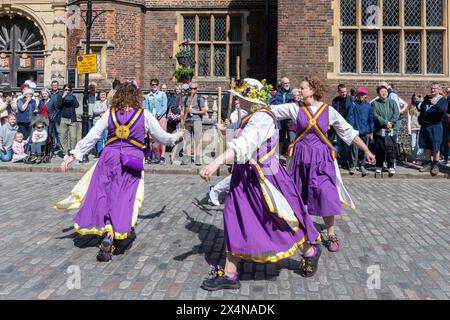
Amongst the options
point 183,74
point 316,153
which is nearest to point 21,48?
point 183,74

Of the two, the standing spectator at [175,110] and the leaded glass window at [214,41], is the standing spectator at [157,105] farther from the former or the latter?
the leaded glass window at [214,41]

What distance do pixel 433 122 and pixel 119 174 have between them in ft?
27.3

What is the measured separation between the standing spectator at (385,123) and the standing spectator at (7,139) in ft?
30.4

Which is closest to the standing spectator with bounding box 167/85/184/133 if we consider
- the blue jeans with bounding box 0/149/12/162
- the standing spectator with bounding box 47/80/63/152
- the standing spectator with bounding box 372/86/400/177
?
the standing spectator with bounding box 47/80/63/152

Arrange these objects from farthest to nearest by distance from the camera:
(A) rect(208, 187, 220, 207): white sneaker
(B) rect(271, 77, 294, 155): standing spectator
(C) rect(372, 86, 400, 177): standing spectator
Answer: (B) rect(271, 77, 294, 155): standing spectator < (C) rect(372, 86, 400, 177): standing spectator < (A) rect(208, 187, 220, 207): white sneaker

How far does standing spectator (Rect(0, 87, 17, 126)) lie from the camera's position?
41.9ft

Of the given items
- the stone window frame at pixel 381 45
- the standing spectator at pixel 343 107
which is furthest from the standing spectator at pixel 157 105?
the stone window frame at pixel 381 45

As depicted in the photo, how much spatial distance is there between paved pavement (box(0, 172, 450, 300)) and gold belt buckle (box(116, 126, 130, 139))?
119cm

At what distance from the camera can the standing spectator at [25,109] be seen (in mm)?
12438

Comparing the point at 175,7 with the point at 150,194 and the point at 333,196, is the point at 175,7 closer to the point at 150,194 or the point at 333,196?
the point at 150,194

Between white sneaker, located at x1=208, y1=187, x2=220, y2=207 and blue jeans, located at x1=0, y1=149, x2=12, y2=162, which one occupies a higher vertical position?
blue jeans, located at x1=0, y1=149, x2=12, y2=162

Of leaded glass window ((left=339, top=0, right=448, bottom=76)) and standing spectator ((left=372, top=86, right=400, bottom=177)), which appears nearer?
standing spectator ((left=372, top=86, right=400, bottom=177))

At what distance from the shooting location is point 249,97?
3.85 m

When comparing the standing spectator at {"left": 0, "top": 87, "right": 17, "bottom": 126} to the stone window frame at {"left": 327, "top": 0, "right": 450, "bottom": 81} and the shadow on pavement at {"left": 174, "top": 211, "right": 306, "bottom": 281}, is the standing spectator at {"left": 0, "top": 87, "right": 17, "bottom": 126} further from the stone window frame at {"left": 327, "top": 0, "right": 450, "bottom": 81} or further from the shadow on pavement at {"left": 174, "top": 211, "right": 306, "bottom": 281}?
the stone window frame at {"left": 327, "top": 0, "right": 450, "bottom": 81}
